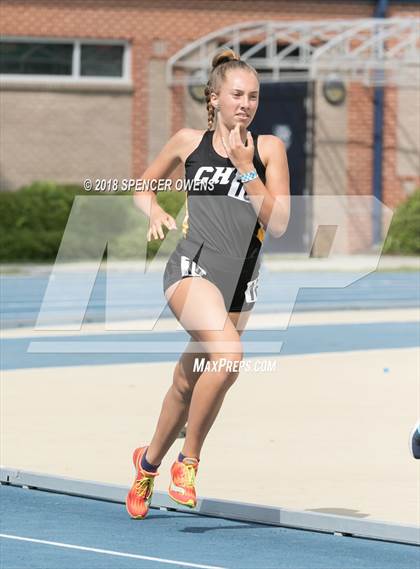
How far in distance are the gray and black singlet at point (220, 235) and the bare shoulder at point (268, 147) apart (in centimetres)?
4

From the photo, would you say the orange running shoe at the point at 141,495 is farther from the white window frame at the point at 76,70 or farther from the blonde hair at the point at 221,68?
the white window frame at the point at 76,70

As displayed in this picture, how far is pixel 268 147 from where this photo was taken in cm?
722

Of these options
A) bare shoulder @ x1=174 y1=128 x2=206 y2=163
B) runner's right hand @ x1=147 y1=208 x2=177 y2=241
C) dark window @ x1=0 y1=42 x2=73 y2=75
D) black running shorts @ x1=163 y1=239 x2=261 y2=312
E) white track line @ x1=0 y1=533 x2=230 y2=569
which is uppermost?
dark window @ x1=0 y1=42 x2=73 y2=75

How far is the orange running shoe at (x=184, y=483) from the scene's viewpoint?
7.28m

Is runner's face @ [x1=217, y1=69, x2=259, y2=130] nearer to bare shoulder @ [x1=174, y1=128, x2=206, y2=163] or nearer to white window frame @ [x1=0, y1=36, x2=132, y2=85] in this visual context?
bare shoulder @ [x1=174, y1=128, x2=206, y2=163]

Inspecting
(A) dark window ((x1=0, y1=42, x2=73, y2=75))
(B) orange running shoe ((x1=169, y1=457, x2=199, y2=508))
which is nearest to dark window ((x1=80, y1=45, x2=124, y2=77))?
(A) dark window ((x1=0, y1=42, x2=73, y2=75))

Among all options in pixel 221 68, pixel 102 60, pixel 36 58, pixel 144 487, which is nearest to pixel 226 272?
pixel 221 68

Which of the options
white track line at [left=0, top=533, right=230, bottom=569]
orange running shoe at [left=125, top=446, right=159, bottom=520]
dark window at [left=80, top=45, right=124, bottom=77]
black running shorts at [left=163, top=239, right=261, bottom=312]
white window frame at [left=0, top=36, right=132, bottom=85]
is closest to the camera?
white track line at [left=0, top=533, right=230, bottom=569]

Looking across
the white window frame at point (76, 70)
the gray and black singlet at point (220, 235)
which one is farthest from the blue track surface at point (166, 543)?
the white window frame at point (76, 70)

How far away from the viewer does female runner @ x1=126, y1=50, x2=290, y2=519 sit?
7137 millimetres

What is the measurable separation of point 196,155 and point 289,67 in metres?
27.2

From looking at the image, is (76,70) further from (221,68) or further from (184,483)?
(184,483)

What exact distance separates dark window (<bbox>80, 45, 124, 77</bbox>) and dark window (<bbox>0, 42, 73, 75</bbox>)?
0.36 meters

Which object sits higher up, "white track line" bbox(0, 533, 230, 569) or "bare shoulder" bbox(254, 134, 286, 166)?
"bare shoulder" bbox(254, 134, 286, 166)
